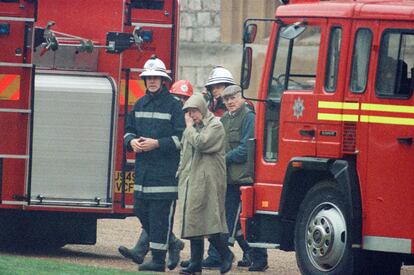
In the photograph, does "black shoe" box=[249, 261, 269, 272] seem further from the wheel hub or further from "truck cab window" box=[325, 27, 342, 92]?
"truck cab window" box=[325, 27, 342, 92]

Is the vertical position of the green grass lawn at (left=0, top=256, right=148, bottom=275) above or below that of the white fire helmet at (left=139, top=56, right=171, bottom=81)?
below

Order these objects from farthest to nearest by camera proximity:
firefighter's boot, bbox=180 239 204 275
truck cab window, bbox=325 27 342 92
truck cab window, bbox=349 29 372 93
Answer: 1. firefighter's boot, bbox=180 239 204 275
2. truck cab window, bbox=325 27 342 92
3. truck cab window, bbox=349 29 372 93

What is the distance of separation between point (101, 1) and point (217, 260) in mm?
Answer: 2688

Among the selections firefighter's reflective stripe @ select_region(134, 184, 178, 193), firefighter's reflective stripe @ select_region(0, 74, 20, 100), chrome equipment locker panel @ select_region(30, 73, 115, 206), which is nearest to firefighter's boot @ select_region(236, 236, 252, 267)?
firefighter's reflective stripe @ select_region(134, 184, 178, 193)

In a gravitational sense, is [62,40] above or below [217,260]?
above

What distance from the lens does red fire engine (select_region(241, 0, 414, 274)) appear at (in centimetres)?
1358

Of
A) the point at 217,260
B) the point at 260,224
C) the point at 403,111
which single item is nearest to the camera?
the point at 403,111

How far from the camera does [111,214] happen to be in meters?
16.7

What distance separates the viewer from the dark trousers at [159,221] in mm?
15492

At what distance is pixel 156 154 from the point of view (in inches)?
614

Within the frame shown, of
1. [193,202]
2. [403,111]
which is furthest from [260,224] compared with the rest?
[403,111]

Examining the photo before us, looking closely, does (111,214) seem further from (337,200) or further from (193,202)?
(337,200)

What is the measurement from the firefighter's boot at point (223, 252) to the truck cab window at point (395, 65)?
2.37 m

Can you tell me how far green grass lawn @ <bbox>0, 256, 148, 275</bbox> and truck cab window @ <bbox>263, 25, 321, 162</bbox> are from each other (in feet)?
5.47
